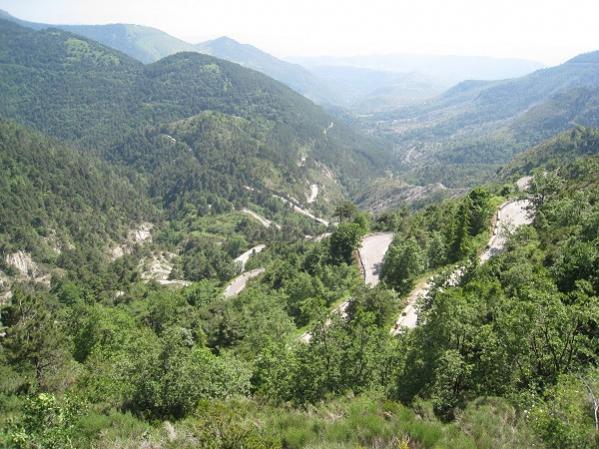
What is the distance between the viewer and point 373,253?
Answer: 95.9 m

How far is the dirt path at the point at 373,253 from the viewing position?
83.1m

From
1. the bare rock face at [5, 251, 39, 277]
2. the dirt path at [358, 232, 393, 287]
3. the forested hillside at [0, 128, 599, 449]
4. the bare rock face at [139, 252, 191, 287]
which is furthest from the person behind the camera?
the bare rock face at [5, 251, 39, 277]

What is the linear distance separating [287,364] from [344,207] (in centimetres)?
10015

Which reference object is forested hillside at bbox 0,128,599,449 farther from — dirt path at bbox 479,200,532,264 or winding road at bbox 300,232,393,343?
winding road at bbox 300,232,393,343

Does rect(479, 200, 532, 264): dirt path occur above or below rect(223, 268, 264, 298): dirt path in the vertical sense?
above

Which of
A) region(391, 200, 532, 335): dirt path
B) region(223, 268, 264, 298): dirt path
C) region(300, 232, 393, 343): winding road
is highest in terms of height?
region(391, 200, 532, 335): dirt path

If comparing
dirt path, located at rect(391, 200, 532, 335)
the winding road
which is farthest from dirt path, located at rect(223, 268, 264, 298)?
dirt path, located at rect(391, 200, 532, 335)

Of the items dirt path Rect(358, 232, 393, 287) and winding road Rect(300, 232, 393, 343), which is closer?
winding road Rect(300, 232, 393, 343)

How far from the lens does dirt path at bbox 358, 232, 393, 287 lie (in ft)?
273

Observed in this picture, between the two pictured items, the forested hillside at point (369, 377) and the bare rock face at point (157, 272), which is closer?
the forested hillside at point (369, 377)

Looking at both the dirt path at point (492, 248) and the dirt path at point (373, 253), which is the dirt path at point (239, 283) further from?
the dirt path at point (492, 248)

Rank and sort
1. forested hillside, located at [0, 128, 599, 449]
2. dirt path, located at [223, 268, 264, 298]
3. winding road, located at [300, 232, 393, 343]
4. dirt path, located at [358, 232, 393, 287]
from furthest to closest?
dirt path, located at [223, 268, 264, 298] < dirt path, located at [358, 232, 393, 287] < winding road, located at [300, 232, 393, 343] < forested hillside, located at [0, 128, 599, 449]

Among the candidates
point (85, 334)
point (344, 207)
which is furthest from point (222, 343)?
point (344, 207)

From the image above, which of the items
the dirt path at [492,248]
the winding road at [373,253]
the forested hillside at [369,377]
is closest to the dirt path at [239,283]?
the winding road at [373,253]
